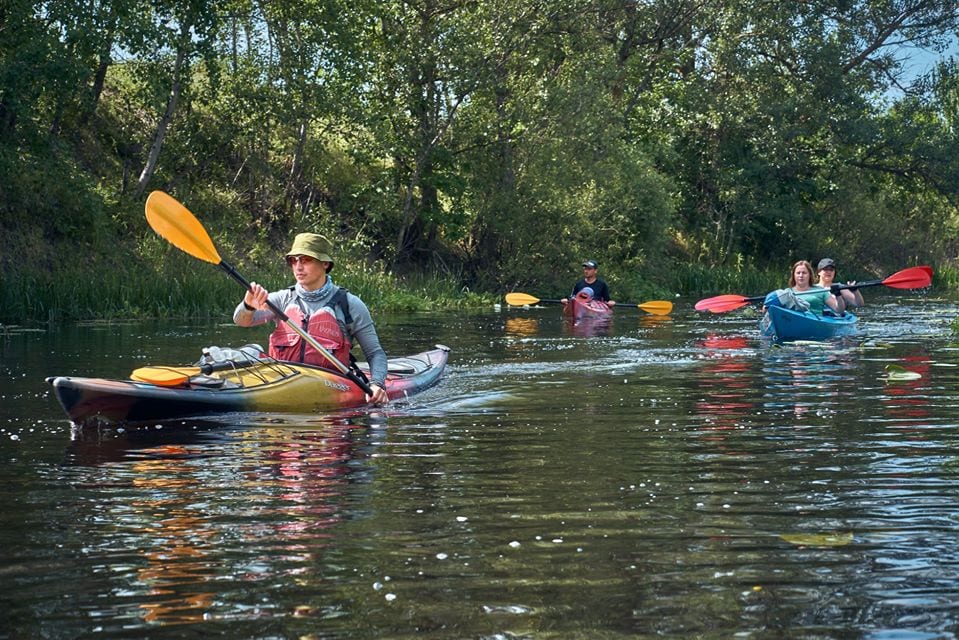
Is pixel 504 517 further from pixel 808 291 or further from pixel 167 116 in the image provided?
pixel 167 116

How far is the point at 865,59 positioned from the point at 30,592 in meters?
37.8

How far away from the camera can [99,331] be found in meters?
16.7

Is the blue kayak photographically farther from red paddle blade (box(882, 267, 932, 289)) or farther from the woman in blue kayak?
red paddle blade (box(882, 267, 932, 289))

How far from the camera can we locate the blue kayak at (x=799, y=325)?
1525cm

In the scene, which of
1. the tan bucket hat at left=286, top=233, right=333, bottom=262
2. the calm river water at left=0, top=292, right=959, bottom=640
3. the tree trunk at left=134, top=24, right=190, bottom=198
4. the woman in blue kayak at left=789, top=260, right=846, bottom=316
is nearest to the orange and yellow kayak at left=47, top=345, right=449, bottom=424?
the calm river water at left=0, top=292, right=959, bottom=640

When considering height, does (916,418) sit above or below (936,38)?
below

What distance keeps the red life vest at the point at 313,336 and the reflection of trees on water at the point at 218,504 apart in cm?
70

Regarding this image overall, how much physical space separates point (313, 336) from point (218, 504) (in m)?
3.40

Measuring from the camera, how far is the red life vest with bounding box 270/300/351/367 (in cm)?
906

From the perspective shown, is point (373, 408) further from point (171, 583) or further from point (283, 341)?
point (171, 583)

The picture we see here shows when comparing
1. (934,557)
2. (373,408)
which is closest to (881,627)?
(934,557)

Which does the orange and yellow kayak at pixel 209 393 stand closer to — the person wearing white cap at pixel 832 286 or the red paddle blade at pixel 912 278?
the person wearing white cap at pixel 832 286

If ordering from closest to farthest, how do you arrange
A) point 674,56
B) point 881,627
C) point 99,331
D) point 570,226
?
point 881,627 < point 99,331 < point 570,226 < point 674,56

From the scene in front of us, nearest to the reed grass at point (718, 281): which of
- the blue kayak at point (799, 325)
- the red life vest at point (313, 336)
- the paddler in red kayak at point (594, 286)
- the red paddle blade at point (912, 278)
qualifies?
the paddler in red kayak at point (594, 286)
